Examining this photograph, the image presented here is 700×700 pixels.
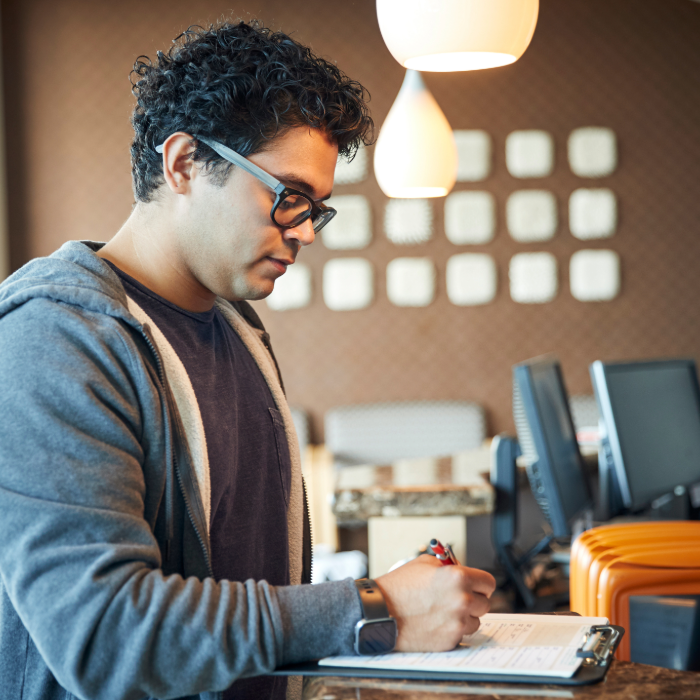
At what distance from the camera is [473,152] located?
173 inches

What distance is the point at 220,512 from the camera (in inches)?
41.0

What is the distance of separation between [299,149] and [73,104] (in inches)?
146

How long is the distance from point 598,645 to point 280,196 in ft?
2.09

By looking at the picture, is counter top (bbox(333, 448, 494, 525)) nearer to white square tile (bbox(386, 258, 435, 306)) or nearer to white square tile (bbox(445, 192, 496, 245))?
white square tile (bbox(386, 258, 435, 306))

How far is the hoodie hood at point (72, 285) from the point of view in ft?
2.83

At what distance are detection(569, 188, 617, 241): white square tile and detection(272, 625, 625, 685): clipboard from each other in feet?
12.7

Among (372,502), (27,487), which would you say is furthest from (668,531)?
(27,487)

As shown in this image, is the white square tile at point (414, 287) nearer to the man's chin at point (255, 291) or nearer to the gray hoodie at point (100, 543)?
the man's chin at point (255, 291)

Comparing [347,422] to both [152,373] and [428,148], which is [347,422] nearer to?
[428,148]

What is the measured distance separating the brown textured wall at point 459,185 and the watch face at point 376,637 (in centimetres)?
358

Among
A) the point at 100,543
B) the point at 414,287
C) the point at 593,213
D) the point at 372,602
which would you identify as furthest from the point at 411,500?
the point at 593,213

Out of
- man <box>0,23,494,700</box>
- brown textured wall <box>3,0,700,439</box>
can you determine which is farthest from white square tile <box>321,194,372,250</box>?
man <box>0,23,494,700</box>

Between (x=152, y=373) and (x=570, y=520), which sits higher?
(x=152, y=373)

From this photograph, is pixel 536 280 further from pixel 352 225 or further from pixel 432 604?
pixel 432 604
